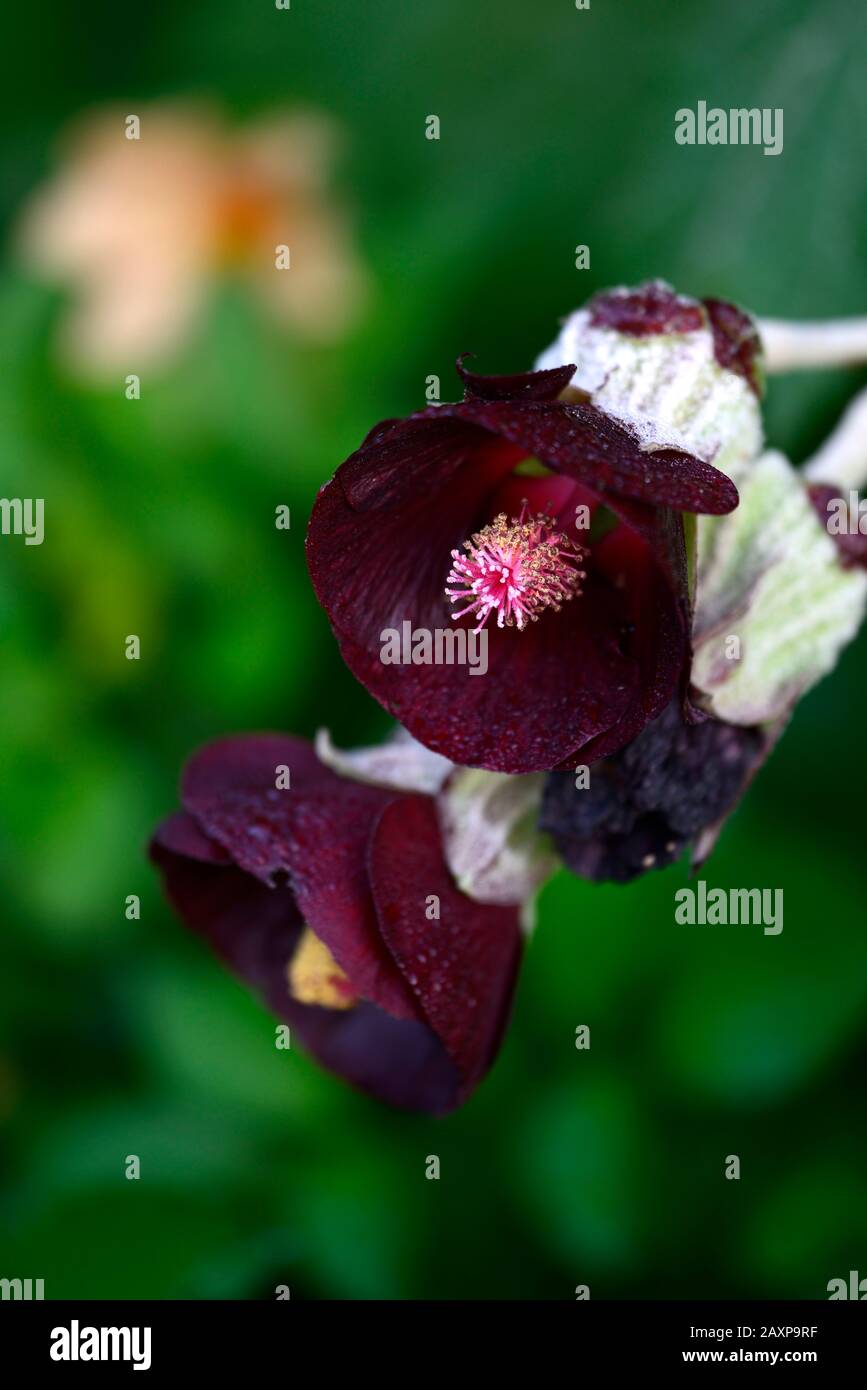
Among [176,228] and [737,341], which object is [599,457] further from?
[176,228]

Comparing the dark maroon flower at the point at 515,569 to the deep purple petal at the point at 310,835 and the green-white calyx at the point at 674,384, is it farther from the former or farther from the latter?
the deep purple petal at the point at 310,835

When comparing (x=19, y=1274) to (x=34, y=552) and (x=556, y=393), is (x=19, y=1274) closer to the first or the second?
(x=34, y=552)

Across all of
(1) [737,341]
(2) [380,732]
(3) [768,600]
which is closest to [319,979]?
(3) [768,600]

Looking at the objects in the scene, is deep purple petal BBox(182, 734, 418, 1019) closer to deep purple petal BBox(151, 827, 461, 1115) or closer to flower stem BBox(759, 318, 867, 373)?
deep purple petal BBox(151, 827, 461, 1115)

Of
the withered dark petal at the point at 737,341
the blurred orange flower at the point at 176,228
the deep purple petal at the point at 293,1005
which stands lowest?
the deep purple petal at the point at 293,1005

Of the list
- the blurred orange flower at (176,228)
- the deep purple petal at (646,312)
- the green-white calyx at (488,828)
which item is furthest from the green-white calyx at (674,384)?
the blurred orange flower at (176,228)

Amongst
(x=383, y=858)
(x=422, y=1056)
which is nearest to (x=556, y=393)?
(x=383, y=858)

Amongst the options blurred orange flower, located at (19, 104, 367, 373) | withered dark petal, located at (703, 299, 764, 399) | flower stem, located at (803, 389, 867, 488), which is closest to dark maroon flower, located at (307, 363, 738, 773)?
withered dark petal, located at (703, 299, 764, 399)
